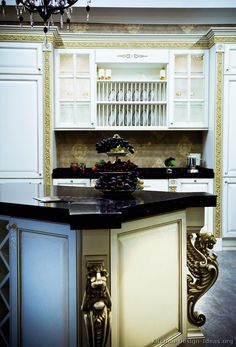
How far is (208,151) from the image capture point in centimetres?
556

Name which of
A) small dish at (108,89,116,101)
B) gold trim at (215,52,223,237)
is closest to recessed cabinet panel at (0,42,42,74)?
small dish at (108,89,116,101)

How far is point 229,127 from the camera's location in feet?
17.2

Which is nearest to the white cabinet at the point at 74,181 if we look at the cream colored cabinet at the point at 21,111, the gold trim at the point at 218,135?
the cream colored cabinet at the point at 21,111

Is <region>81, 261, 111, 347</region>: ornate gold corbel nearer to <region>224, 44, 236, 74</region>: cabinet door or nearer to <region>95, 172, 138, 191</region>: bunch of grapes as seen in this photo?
<region>95, 172, 138, 191</region>: bunch of grapes

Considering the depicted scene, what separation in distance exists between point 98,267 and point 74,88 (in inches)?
156

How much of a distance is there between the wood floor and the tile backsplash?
1.97 m

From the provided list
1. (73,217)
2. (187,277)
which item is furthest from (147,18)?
(73,217)

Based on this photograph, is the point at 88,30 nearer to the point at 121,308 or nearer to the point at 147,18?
the point at 147,18

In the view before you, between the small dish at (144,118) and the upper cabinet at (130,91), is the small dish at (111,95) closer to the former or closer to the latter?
the upper cabinet at (130,91)

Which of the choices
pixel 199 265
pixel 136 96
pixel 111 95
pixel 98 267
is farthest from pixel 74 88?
pixel 98 267

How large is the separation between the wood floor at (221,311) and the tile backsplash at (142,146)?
197cm

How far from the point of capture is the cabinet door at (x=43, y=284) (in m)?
1.93

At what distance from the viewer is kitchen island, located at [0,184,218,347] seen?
1.83 m

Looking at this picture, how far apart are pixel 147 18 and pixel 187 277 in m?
4.17
